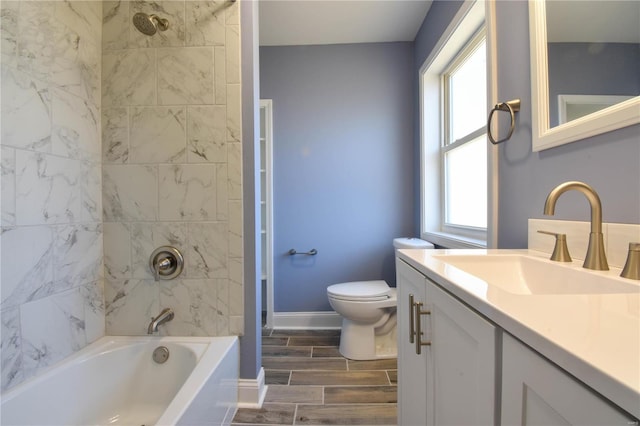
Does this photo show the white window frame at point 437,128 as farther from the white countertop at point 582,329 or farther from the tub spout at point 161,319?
the tub spout at point 161,319

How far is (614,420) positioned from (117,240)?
1.82m

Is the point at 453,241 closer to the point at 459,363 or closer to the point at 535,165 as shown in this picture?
the point at 535,165

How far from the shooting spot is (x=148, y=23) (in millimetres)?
1281

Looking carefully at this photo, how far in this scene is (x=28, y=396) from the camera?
3.32ft

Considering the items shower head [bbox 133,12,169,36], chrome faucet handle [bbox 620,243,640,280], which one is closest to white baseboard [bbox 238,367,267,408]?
chrome faucet handle [bbox 620,243,640,280]

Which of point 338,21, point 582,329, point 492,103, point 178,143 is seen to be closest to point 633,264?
point 582,329

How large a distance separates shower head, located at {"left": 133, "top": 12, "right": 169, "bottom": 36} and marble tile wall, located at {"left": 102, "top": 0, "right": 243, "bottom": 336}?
0.20ft

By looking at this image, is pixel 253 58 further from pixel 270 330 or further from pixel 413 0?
pixel 270 330

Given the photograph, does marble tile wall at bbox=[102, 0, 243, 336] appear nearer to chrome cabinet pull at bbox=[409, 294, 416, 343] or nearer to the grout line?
the grout line

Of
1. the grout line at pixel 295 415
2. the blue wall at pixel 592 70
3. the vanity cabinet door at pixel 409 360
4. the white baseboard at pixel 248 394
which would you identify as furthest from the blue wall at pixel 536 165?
the white baseboard at pixel 248 394

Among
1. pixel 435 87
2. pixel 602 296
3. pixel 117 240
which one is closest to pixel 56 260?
pixel 117 240

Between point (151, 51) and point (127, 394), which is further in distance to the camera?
point (151, 51)

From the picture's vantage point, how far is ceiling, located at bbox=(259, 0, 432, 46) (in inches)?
76.5

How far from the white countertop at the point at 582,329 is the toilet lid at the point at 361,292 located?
130 cm
